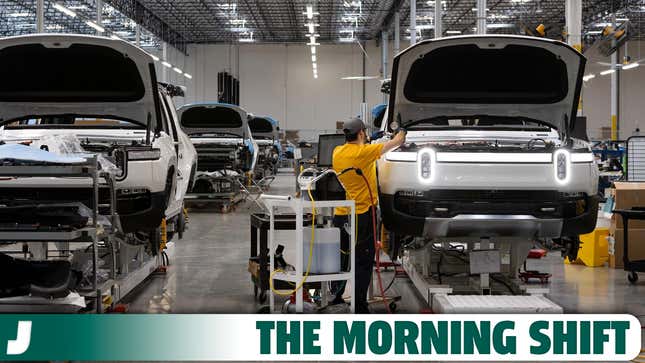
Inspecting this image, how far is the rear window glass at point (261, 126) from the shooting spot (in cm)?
2038

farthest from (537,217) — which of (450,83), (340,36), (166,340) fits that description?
(340,36)

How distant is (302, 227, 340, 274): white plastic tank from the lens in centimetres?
454

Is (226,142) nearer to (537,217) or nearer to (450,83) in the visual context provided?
(450,83)

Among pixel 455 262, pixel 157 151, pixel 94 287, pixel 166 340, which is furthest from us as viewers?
pixel 455 262

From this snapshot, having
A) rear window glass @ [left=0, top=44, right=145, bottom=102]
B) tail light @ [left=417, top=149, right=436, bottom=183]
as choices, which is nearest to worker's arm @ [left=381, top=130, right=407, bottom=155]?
tail light @ [left=417, top=149, right=436, bottom=183]

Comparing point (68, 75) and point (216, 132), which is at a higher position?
point (68, 75)

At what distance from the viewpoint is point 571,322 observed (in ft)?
11.7

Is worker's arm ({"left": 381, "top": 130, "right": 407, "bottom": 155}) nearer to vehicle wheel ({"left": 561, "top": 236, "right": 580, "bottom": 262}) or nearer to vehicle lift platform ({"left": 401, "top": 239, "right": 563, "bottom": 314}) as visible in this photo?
vehicle lift platform ({"left": 401, "top": 239, "right": 563, "bottom": 314})

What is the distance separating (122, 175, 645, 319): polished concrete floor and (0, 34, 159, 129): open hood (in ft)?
4.57

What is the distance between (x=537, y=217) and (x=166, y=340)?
8.25ft

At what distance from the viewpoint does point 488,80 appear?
5.46 metres

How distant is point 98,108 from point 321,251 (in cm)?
226

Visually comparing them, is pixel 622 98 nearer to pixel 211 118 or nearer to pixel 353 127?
pixel 211 118

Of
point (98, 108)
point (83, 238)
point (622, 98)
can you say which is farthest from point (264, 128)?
point (622, 98)
